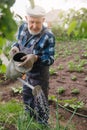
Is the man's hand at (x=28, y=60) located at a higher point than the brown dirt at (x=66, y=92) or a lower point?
higher

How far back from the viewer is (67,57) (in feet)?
29.0

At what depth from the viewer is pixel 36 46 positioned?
3.54 metres

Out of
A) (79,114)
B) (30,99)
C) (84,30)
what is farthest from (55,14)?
(84,30)

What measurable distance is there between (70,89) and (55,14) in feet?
Result: 24.6

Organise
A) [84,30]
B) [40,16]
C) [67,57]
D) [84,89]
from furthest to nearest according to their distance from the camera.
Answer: [67,57]
[84,89]
[40,16]
[84,30]

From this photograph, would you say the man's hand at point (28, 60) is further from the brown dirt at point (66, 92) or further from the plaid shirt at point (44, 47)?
the brown dirt at point (66, 92)

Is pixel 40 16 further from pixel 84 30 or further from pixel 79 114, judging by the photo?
pixel 84 30

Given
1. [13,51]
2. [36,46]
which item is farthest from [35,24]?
[13,51]

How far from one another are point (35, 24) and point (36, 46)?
0.22 meters

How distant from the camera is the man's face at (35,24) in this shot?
3.46 meters

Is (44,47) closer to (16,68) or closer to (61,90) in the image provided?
(16,68)

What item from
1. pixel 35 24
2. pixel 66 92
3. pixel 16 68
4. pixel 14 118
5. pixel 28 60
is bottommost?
pixel 66 92

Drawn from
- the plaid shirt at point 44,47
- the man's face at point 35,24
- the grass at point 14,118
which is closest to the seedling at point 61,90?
the grass at point 14,118

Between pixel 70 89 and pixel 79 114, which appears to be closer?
pixel 79 114
